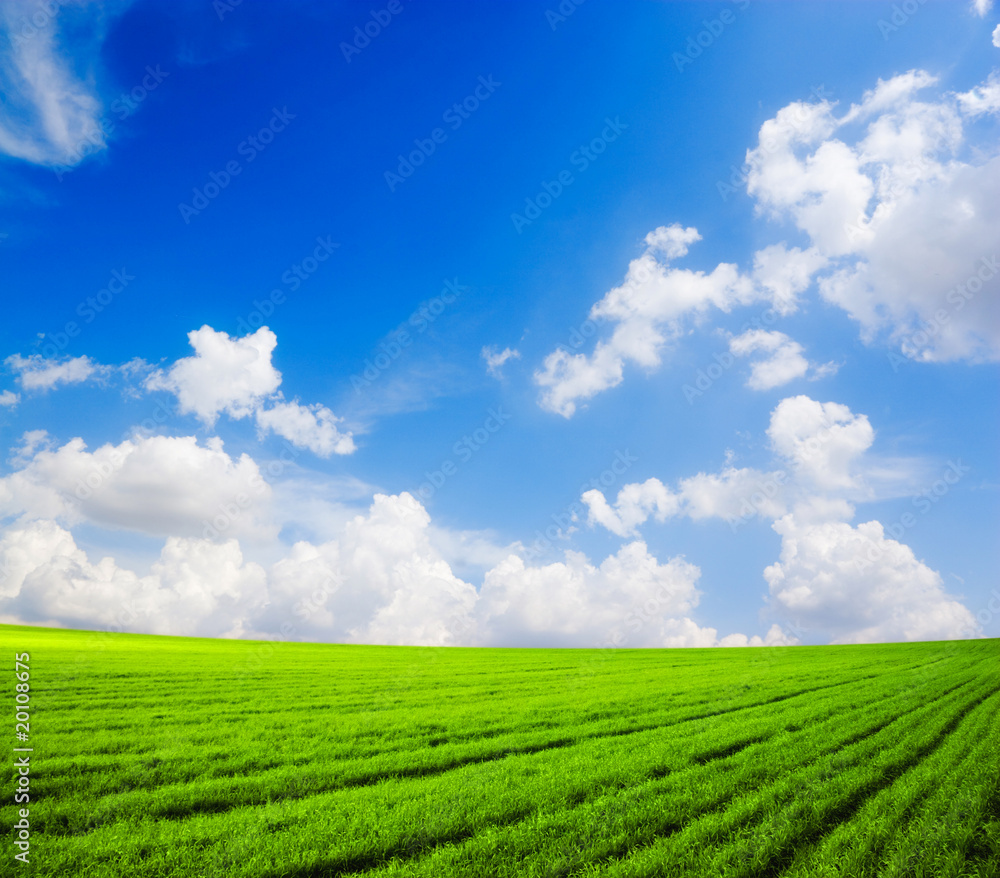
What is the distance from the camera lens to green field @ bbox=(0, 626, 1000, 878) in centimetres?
643

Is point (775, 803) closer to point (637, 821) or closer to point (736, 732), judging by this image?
point (637, 821)

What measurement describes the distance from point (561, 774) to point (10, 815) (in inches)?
332

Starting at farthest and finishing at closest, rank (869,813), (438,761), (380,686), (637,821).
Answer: (380,686)
(438,761)
(869,813)
(637,821)

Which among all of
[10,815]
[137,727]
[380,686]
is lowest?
[380,686]

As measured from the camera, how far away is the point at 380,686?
22516 mm

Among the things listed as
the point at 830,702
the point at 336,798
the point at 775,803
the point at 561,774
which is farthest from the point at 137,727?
the point at 830,702

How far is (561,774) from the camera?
9359 mm

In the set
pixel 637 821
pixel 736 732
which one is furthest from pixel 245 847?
pixel 736 732

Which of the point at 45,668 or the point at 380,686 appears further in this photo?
the point at 45,668

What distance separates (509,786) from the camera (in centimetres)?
875

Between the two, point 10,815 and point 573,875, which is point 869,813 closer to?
point 573,875

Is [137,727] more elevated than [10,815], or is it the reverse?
[10,815]

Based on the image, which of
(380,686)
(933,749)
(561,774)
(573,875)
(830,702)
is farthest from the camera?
(380,686)

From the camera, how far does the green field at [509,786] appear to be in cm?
643
